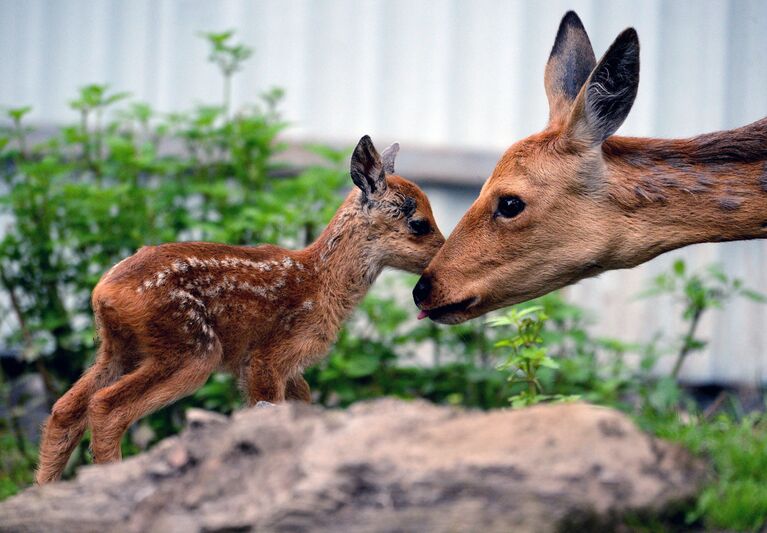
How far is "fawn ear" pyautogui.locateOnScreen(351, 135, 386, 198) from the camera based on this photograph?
533 cm

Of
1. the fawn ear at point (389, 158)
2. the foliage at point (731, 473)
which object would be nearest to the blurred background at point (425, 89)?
the fawn ear at point (389, 158)

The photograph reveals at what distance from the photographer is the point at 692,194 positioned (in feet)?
15.8

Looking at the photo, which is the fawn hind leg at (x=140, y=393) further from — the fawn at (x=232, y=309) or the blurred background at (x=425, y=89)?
the blurred background at (x=425, y=89)

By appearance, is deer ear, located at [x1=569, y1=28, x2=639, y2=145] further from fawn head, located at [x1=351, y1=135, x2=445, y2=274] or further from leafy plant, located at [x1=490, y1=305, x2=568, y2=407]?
fawn head, located at [x1=351, y1=135, x2=445, y2=274]

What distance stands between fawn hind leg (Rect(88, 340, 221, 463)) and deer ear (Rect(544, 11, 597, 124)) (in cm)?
237

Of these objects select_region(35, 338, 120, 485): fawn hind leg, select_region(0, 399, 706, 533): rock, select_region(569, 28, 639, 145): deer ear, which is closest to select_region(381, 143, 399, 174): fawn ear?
select_region(569, 28, 639, 145): deer ear

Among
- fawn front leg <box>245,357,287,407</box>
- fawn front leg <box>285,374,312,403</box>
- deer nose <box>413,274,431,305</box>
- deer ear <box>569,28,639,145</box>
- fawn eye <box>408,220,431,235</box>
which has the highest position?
deer ear <box>569,28,639,145</box>

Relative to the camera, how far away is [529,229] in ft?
16.2

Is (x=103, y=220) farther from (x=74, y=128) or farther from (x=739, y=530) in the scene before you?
(x=739, y=530)

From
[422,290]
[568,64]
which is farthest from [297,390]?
[568,64]

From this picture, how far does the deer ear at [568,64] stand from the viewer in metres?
5.46

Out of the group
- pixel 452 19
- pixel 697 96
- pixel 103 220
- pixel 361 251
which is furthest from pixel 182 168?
pixel 697 96

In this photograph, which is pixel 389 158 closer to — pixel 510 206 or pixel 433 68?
pixel 510 206

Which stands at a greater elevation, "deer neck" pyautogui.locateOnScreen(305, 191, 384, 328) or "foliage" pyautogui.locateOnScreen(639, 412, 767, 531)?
"deer neck" pyautogui.locateOnScreen(305, 191, 384, 328)
